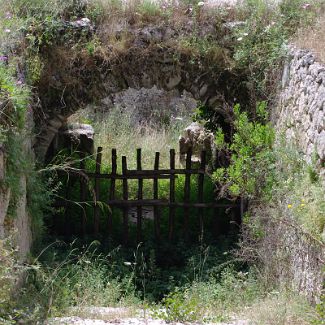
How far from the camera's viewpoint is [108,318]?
194 inches

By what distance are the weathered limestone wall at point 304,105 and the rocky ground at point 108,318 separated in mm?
1724

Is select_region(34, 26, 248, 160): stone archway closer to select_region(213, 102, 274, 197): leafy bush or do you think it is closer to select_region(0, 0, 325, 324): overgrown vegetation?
select_region(0, 0, 325, 324): overgrown vegetation

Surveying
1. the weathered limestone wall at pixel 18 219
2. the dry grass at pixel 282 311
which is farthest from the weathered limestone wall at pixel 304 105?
the weathered limestone wall at pixel 18 219

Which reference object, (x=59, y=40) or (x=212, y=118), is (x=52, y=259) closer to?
(x=59, y=40)

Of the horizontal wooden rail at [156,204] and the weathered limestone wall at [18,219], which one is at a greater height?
the weathered limestone wall at [18,219]

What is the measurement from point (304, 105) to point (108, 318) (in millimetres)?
2746

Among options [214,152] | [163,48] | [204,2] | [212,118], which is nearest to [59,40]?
[163,48]

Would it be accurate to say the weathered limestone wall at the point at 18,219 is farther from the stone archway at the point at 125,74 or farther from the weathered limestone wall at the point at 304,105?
the weathered limestone wall at the point at 304,105

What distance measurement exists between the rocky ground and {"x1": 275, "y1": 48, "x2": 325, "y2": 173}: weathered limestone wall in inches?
67.9

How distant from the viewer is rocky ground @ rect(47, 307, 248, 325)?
468 cm

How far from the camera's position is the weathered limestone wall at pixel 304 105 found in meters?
→ 5.20

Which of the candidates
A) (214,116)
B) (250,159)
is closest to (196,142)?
(214,116)

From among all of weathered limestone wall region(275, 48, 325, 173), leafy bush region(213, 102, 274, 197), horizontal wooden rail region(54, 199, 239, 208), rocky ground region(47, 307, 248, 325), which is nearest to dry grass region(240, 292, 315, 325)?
rocky ground region(47, 307, 248, 325)

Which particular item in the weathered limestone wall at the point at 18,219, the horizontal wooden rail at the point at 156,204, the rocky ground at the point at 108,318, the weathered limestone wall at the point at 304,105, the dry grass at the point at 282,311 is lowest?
the rocky ground at the point at 108,318
